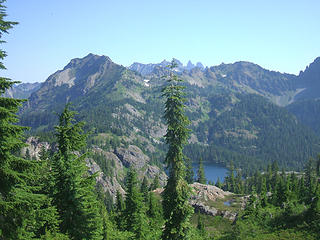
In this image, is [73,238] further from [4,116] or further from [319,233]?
[319,233]

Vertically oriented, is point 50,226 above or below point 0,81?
below

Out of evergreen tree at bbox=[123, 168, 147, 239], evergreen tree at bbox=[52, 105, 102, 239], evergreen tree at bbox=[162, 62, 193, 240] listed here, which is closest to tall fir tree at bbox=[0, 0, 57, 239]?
evergreen tree at bbox=[52, 105, 102, 239]

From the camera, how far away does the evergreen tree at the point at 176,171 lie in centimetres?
2456

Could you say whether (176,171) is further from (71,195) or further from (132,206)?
(132,206)

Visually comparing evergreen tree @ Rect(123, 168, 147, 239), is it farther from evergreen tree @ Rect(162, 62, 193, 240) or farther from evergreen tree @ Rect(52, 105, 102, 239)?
evergreen tree @ Rect(52, 105, 102, 239)

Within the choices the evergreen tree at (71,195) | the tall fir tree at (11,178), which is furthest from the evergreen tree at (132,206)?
the tall fir tree at (11,178)

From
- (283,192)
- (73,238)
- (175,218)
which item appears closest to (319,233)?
(175,218)

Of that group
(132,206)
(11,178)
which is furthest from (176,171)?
(132,206)

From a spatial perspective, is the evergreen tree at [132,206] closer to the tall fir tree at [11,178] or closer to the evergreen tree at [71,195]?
the evergreen tree at [71,195]

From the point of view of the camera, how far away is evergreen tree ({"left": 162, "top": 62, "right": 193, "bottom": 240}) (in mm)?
24562

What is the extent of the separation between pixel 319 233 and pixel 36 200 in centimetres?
3879

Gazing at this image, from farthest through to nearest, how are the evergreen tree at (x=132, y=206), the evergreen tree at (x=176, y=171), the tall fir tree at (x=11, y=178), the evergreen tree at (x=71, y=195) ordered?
the evergreen tree at (x=132, y=206) → the evergreen tree at (x=176, y=171) → the evergreen tree at (x=71, y=195) → the tall fir tree at (x=11, y=178)

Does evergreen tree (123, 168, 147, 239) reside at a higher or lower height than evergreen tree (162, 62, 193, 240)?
lower

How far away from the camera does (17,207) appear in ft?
44.2
